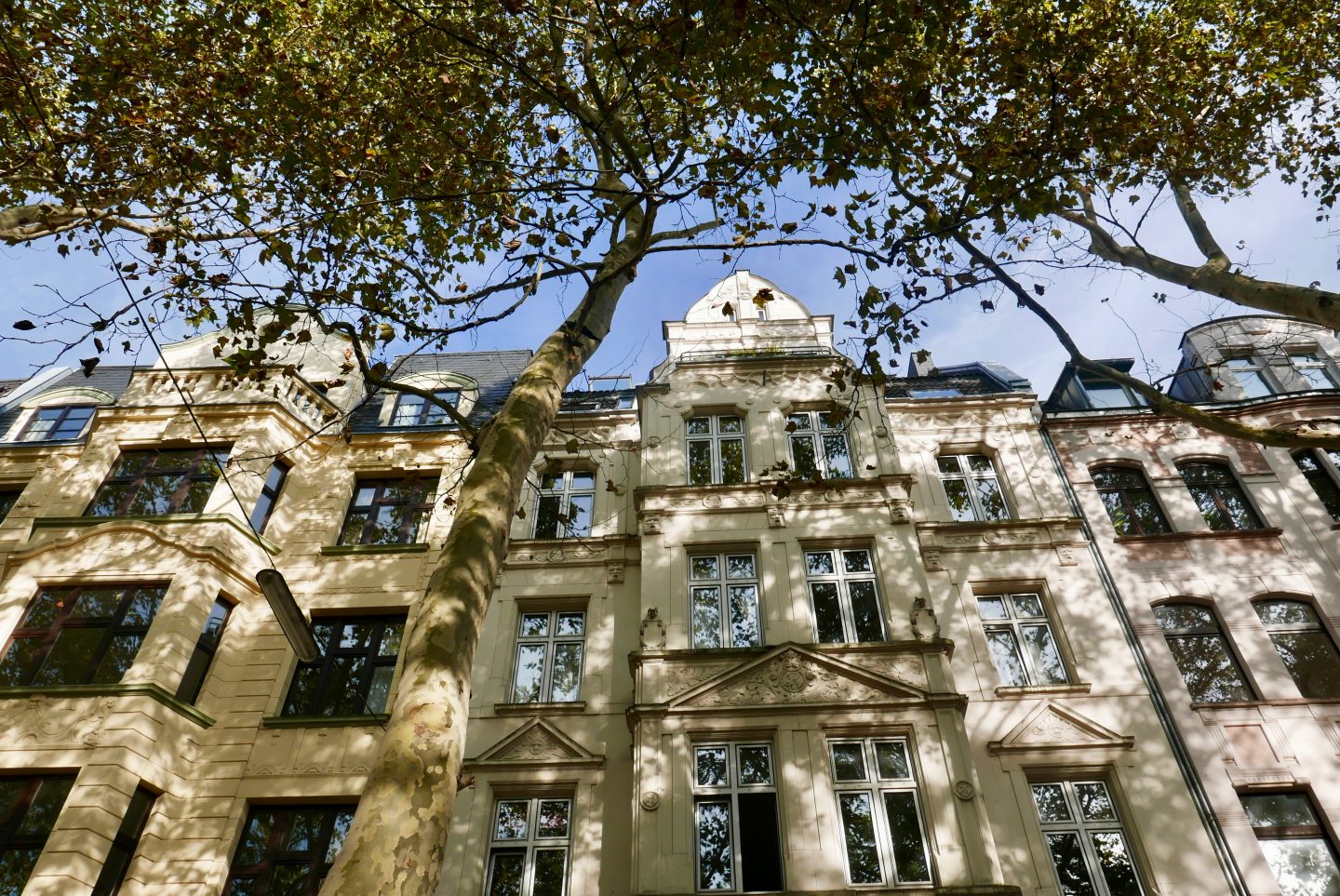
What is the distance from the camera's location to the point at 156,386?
1761 cm

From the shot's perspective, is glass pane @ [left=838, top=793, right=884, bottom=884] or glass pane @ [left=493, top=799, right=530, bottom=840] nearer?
glass pane @ [left=838, top=793, right=884, bottom=884]

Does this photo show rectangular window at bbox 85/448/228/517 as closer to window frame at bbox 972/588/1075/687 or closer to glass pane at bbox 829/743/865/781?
glass pane at bbox 829/743/865/781

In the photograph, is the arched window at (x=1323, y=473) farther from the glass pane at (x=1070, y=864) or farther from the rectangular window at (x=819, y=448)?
the rectangular window at (x=819, y=448)

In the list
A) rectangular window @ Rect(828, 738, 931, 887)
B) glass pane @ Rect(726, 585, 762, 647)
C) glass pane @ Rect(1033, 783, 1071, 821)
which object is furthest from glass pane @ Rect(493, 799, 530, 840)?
glass pane @ Rect(1033, 783, 1071, 821)

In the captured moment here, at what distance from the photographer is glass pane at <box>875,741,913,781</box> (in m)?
12.0

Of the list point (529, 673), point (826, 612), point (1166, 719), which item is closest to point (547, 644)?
point (529, 673)

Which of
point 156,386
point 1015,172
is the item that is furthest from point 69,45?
point 1015,172

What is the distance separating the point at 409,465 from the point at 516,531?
3.02 meters

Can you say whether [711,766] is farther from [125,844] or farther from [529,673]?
[125,844]

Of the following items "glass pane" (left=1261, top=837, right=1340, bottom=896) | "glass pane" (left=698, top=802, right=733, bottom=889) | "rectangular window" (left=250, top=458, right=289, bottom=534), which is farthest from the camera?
"rectangular window" (left=250, top=458, right=289, bottom=534)

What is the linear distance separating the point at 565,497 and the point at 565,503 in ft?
0.49

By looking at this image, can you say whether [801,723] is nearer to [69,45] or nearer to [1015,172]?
[1015,172]

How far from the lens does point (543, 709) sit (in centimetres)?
1361

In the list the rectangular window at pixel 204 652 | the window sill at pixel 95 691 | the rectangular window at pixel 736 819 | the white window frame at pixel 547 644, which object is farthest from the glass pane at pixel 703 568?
the window sill at pixel 95 691
